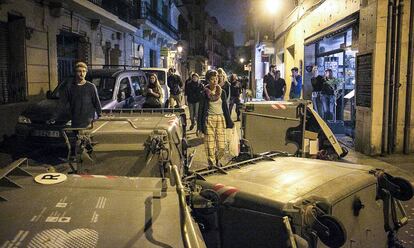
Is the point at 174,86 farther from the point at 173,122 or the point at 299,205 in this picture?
the point at 299,205

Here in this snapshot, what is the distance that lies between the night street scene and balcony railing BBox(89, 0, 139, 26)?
56cm

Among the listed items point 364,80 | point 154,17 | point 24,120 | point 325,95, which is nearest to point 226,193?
point 24,120

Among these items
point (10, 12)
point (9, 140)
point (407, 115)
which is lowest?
point (9, 140)

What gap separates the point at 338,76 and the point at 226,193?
12.8m

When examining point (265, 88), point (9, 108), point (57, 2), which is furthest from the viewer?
point (57, 2)

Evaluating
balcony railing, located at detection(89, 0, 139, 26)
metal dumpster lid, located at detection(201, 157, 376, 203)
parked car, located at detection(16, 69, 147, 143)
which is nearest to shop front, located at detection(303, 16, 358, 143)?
parked car, located at detection(16, 69, 147, 143)

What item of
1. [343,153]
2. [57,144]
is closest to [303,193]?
[343,153]

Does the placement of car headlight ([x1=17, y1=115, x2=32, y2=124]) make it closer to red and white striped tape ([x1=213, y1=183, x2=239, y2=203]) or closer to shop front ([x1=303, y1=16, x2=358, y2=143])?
→ red and white striped tape ([x1=213, y1=183, x2=239, y2=203])

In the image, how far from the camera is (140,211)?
2516 millimetres

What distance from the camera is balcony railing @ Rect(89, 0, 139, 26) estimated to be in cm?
2137

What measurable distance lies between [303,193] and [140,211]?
3.86 feet

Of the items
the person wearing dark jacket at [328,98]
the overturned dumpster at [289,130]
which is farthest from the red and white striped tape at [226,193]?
the person wearing dark jacket at [328,98]

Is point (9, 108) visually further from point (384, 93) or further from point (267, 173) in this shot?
point (267, 173)

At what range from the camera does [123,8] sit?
24641mm
